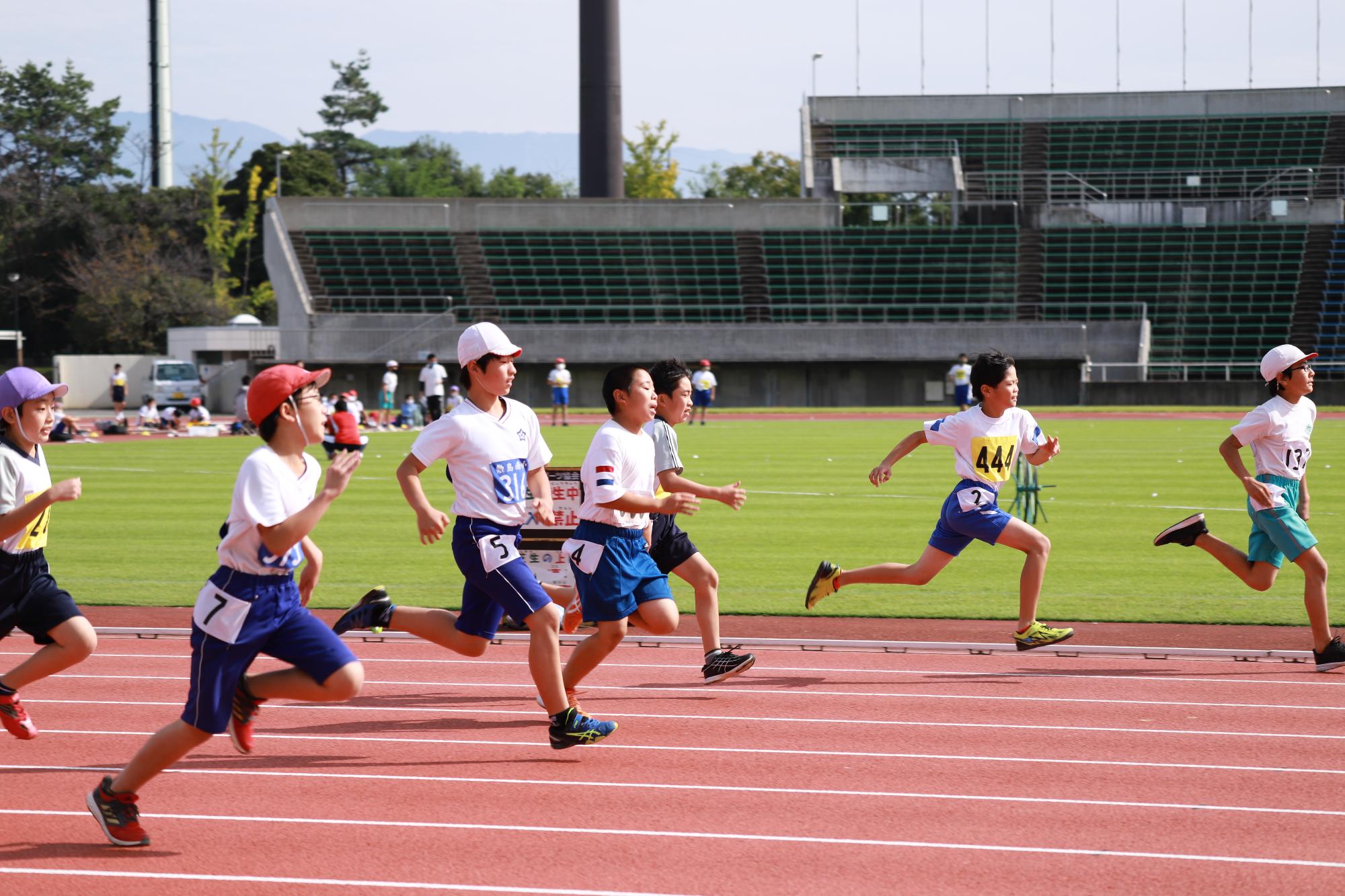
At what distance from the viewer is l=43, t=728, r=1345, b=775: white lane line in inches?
263

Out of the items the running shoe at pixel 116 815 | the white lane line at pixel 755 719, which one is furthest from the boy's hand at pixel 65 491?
the white lane line at pixel 755 719

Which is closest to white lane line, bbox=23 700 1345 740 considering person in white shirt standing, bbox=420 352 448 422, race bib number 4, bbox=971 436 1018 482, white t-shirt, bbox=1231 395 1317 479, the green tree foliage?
race bib number 4, bbox=971 436 1018 482

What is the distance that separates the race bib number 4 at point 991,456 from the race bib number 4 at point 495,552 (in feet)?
11.3

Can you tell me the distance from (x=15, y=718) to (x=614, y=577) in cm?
295

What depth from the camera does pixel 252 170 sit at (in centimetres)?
8694

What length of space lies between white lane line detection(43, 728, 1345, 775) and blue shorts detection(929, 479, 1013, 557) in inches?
95.2

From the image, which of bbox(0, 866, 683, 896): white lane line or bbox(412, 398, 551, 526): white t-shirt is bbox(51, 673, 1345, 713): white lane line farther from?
bbox(0, 866, 683, 896): white lane line

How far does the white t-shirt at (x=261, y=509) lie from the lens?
5.36 meters

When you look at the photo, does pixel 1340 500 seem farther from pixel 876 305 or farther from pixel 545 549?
pixel 876 305

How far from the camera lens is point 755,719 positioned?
25.4 feet

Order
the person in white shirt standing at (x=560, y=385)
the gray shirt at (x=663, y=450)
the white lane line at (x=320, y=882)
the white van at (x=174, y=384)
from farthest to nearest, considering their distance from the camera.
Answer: the white van at (x=174, y=384) → the person in white shirt standing at (x=560, y=385) → the gray shirt at (x=663, y=450) → the white lane line at (x=320, y=882)

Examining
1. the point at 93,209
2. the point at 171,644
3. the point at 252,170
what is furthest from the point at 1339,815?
the point at 252,170

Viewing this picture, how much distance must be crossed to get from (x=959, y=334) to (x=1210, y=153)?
19552 millimetres

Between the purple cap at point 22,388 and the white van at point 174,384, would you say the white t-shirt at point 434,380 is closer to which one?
the white van at point 174,384
